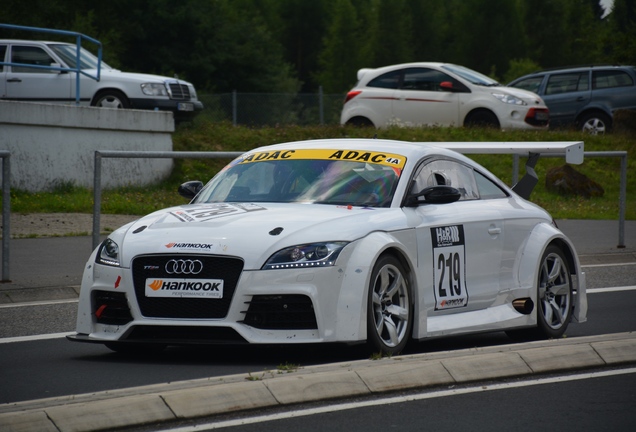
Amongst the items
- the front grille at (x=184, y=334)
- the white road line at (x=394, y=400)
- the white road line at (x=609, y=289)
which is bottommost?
the white road line at (x=609, y=289)

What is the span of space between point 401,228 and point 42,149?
14.0 m

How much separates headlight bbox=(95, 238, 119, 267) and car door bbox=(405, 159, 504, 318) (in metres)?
1.99

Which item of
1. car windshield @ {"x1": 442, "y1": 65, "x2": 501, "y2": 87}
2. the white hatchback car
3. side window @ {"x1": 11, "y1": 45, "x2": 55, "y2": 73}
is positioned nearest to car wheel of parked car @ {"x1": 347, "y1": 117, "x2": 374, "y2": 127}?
the white hatchback car

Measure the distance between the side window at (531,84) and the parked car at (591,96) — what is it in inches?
19.5

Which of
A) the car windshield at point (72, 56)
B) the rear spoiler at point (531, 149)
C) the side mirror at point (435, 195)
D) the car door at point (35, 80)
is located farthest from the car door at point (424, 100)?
the side mirror at point (435, 195)

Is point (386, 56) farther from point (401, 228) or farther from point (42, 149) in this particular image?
point (401, 228)

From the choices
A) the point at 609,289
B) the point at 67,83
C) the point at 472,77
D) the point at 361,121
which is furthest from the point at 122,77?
the point at 609,289

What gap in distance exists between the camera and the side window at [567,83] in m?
30.0

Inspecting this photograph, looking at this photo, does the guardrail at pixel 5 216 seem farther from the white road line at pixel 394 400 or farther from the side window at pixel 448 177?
the white road line at pixel 394 400

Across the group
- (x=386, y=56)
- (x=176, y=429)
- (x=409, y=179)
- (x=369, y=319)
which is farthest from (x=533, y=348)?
(x=386, y=56)

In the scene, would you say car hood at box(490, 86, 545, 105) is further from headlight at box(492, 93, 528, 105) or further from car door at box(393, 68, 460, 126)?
car door at box(393, 68, 460, 126)

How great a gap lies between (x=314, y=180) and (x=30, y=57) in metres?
15.7

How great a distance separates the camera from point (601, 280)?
14.4m

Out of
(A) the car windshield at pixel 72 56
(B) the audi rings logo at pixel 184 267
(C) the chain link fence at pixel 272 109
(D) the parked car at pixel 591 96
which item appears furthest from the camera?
(C) the chain link fence at pixel 272 109
